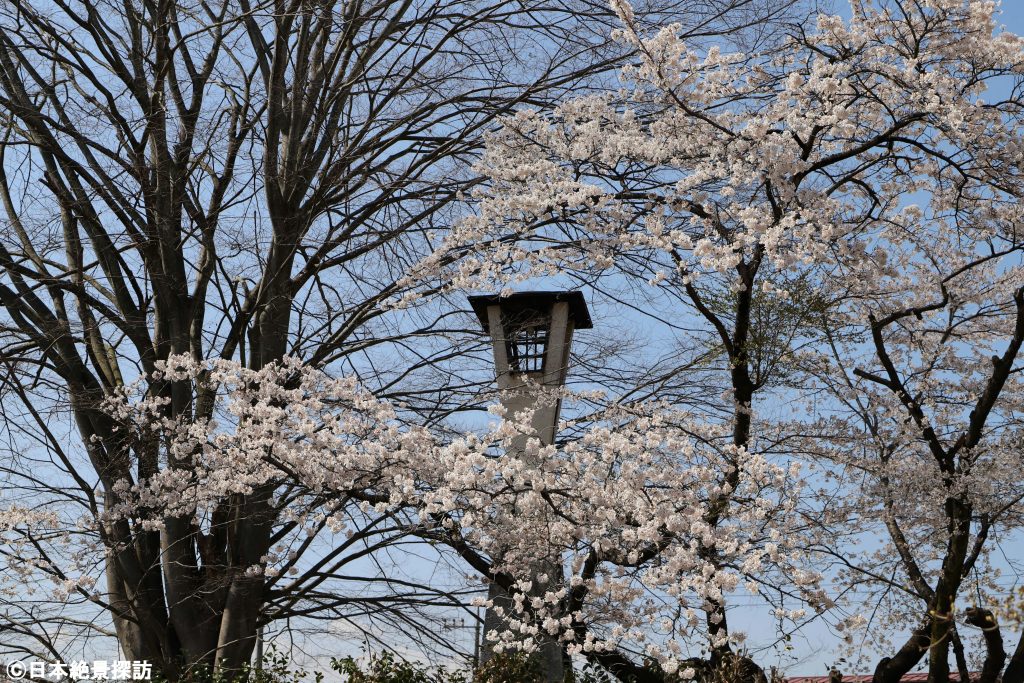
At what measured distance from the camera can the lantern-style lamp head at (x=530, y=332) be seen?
777 centimetres

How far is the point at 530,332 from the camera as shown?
7.86m

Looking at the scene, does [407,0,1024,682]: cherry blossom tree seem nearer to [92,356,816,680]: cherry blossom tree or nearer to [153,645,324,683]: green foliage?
[92,356,816,680]: cherry blossom tree

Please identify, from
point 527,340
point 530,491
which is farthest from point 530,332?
point 530,491

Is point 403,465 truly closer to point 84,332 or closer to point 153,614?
point 153,614

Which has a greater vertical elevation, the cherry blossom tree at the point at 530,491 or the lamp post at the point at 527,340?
the lamp post at the point at 527,340

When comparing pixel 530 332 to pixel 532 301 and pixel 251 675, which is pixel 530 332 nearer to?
pixel 532 301

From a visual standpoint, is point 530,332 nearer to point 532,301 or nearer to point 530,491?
point 532,301

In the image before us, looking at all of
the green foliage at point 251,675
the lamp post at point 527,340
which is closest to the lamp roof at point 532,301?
the lamp post at point 527,340

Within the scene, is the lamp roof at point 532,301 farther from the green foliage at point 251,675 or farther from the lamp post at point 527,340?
the green foliage at point 251,675

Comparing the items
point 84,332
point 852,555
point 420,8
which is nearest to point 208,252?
point 84,332

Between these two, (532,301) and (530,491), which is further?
(532,301)

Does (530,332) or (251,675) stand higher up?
(530,332)

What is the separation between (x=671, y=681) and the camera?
22.2 feet

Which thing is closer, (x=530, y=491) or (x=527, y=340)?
(x=530, y=491)
